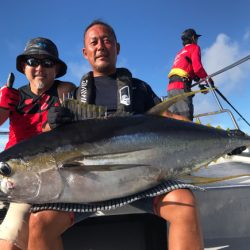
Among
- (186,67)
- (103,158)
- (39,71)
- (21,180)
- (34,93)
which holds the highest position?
(186,67)

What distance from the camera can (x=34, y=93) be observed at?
3.06m

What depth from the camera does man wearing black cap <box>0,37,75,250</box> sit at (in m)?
2.82

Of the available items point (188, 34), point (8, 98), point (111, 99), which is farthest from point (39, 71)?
point (188, 34)

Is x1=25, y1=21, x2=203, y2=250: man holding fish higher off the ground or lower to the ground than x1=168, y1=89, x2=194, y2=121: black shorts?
lower

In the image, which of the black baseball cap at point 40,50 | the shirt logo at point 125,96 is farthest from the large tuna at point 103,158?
the black baseball cap at point 40,50

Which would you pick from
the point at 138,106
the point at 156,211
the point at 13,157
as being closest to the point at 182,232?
the point at 156,211

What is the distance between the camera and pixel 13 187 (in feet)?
5.84

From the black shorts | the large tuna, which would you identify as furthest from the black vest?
the black shorts

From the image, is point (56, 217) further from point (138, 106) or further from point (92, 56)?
point (92, 56)

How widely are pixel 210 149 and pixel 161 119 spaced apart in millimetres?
402

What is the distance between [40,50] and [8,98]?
1.84 ft

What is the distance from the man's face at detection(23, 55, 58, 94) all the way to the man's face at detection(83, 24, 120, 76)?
403mm

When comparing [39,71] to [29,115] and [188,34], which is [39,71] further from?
[188,34]

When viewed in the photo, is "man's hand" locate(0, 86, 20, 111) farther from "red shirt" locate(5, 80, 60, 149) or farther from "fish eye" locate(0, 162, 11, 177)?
"fish eye" locate(0, 162, 11, 177)
